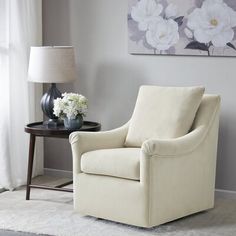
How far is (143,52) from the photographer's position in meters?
4.91

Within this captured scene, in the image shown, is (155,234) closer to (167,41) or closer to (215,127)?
(215,127)

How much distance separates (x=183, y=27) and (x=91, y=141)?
1.19m

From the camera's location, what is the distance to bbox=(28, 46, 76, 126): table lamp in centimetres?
466

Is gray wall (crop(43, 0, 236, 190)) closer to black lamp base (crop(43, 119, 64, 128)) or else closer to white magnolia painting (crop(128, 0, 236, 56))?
white magnolia painting (crop(128, 0, 236, 56))

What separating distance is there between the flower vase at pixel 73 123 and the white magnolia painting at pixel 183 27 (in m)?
0.80

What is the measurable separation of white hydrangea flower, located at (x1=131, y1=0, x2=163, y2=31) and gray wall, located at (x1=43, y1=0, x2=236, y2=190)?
14 centimetres

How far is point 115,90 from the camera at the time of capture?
5098mm

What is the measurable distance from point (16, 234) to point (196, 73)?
6.21ft

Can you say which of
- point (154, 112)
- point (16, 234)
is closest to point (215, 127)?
point (154, 112)

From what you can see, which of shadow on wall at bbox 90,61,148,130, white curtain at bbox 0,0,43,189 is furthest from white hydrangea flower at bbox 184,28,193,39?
white curtain at bbox 0,0,43,189

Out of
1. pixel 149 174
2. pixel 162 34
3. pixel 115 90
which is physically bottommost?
pixel 149 174

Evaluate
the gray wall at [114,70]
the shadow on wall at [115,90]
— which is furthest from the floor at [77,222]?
the shadow on wall at [115,90]

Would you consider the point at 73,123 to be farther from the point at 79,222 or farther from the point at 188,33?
the point at 188,33

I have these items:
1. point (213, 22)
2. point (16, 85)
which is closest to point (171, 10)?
point (213, 22)
